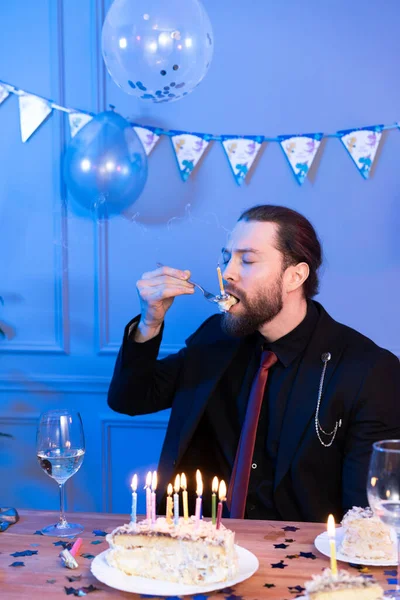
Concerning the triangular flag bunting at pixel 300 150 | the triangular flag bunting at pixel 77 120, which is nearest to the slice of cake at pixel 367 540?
the triangular flag bunting at pixel 300 150

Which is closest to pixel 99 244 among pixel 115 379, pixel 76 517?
pixel 115 379

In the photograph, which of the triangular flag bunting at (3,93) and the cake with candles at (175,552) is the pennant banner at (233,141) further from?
the cake with candles at (175,552)

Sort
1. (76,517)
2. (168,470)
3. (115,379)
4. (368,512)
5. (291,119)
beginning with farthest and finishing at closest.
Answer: (291,119) < (115,379) < (168,470) < (76,517) < (368,512)

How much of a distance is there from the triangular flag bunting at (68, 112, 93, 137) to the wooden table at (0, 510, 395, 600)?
1906mm

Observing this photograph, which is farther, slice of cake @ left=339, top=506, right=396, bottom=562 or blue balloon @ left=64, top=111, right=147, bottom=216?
blue balloon @ left=64, top=111, right=147, bottom=216

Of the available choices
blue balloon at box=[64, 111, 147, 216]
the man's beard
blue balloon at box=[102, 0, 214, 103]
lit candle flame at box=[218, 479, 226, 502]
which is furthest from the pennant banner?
lit candle flame at box=[218, 479, 226, 502]

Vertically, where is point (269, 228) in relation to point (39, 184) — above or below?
below

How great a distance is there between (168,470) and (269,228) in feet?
2.67

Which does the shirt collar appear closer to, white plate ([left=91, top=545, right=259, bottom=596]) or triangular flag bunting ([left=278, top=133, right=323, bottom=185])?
triangular flag bunting ([left=278, top=133, right=323, bottom=185])

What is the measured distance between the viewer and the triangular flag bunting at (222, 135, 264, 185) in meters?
3.09

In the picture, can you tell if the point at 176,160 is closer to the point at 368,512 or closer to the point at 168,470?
the point at 168,470

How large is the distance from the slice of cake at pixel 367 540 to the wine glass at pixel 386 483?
0.24 m

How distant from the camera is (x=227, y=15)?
310cm

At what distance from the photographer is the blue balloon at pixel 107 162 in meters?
2.86
